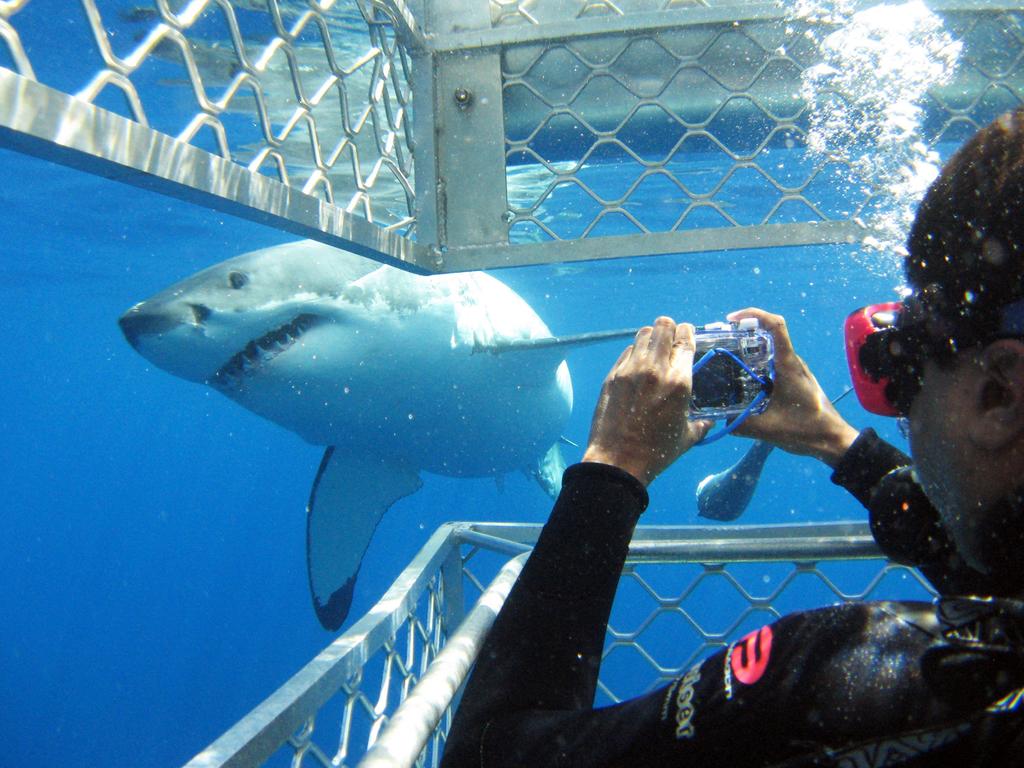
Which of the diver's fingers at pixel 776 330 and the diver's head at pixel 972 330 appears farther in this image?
the diver's fingers at pixel 776 330

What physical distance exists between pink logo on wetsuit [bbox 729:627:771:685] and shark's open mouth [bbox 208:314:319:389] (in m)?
4.08

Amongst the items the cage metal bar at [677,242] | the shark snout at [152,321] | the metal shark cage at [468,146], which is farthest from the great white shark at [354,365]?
the cage metal bar at [677,242]

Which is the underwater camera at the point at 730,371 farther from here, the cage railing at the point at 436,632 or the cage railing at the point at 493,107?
the cage railing at the point at 493,107

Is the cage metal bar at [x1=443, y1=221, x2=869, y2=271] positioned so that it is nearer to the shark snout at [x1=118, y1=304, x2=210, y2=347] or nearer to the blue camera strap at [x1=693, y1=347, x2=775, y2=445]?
the blue camera strap at [x1=693, y1=347, x2=775, y2=445]

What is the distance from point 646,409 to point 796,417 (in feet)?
2.24

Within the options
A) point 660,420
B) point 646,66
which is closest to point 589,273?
point 646,66

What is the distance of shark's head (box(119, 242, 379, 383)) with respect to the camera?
3922 mm

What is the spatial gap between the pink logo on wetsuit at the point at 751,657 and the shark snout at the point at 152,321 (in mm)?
3787

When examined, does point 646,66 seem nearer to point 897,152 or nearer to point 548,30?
point 548,30

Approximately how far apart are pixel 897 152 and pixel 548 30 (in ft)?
11.8

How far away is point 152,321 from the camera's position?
152 inches

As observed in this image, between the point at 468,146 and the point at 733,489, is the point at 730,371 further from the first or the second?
the point at 733,489

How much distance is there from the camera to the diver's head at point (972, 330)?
69cm

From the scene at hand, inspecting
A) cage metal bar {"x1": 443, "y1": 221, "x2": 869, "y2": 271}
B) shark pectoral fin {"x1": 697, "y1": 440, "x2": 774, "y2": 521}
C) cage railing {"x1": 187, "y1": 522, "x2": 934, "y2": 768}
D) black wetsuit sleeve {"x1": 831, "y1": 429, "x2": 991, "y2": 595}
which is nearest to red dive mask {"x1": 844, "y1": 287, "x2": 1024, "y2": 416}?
black wetsuit sleeve {"x1": 831, "y1": 429, "x2": 991, "y2": 595}
